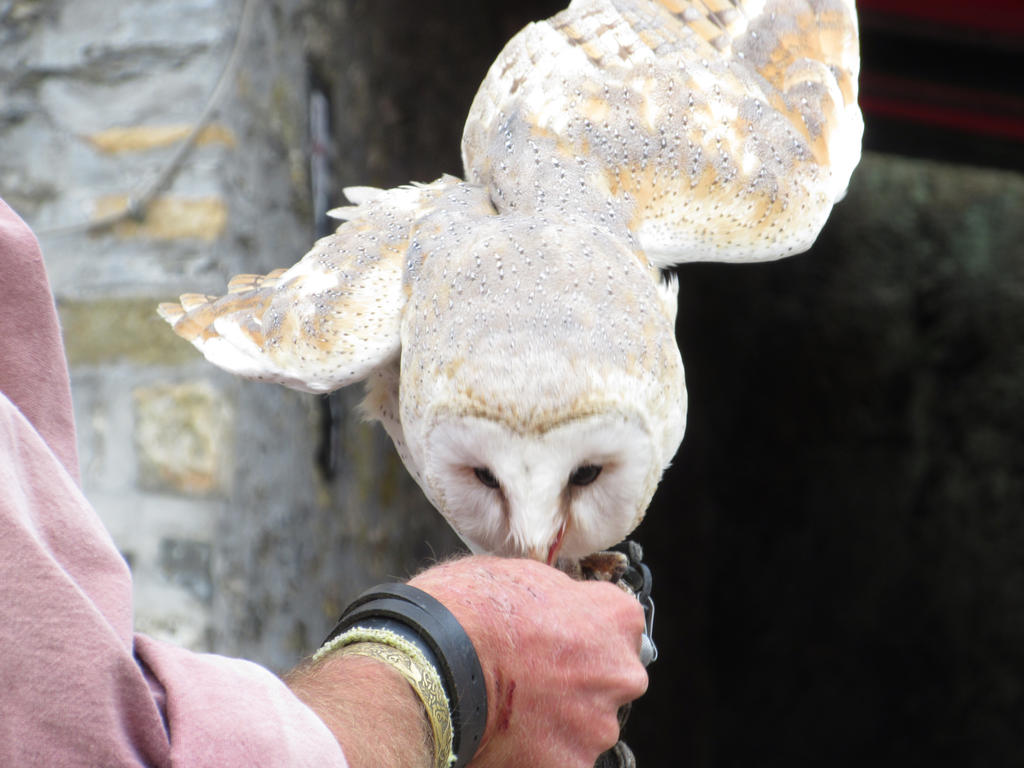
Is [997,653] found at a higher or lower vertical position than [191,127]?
lower

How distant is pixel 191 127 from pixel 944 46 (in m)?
2.05

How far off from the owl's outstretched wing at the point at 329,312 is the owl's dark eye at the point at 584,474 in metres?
0.26

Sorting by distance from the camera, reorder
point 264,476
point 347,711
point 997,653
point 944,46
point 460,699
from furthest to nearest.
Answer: point 997,653
point 944,46
point 264,476
point 460,699
point 347,711

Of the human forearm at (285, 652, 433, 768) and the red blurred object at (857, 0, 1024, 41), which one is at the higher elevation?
the red blurred object at (857, 0, 1024, 41)

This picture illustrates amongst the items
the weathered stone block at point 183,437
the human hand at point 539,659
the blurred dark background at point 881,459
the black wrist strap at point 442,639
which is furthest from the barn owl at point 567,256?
the blurred dark background at point 881,459

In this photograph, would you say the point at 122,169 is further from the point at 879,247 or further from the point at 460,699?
the point at 879,247

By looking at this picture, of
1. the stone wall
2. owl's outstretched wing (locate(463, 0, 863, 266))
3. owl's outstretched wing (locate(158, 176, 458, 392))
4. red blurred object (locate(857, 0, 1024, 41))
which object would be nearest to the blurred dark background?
red blurred object (locate(857, 0, 1024, 41))

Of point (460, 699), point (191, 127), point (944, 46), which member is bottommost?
point (460, 699)

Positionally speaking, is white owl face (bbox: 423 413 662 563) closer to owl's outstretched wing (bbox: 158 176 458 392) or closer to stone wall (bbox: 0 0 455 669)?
owl's outstretched wing (bbox: 158 176 458 392)

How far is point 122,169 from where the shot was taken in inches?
72.1

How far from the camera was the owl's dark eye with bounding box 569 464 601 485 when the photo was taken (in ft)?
3.51

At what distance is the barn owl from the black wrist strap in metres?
0.22

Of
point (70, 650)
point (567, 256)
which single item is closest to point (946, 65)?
point (567, 256)

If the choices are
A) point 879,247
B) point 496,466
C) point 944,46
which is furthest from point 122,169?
point 879,247
